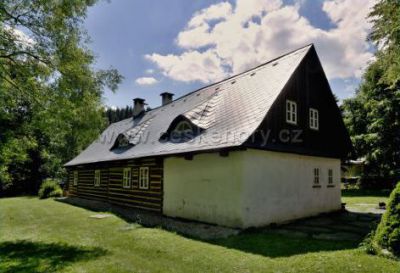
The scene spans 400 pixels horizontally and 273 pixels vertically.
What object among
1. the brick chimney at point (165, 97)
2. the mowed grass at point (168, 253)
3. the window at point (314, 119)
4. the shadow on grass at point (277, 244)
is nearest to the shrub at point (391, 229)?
the mowed grass at point (168, 253)

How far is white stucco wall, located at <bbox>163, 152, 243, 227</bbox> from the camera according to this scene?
30.2ft

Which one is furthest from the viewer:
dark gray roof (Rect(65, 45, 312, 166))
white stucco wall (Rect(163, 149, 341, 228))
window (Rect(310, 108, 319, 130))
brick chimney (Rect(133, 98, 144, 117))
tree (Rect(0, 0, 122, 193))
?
brick chimney (Rect(133, 98, 144, 117))

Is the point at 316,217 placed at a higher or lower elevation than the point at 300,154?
lower

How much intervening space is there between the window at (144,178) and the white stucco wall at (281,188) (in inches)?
244

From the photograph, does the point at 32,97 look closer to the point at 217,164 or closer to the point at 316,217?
the point at 217,164

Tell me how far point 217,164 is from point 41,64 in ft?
21.9

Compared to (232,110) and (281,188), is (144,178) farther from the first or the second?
(281,188)

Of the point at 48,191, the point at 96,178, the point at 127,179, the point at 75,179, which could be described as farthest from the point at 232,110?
the point at 48,191

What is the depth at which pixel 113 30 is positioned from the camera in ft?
40.9

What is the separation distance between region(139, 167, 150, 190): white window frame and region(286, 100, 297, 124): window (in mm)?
6854

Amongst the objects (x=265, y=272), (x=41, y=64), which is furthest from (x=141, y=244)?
(x=41, y=64)

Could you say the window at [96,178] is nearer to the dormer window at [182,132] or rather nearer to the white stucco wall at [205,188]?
the white stucco wall at [205,188]

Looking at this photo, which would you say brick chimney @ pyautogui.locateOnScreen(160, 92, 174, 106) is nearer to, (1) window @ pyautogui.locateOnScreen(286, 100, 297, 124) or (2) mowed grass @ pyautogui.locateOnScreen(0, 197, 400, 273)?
(1) window @ pyautogui.locateOnScreen(286, 100, 297, 124)

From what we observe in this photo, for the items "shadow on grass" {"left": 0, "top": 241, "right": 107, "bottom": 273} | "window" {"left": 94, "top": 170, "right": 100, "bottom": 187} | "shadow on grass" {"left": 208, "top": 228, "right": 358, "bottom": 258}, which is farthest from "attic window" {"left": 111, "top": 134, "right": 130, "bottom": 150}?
"shadow on grass" {"left": 208, "top": 228, "right": 358, "bottom": 258}
